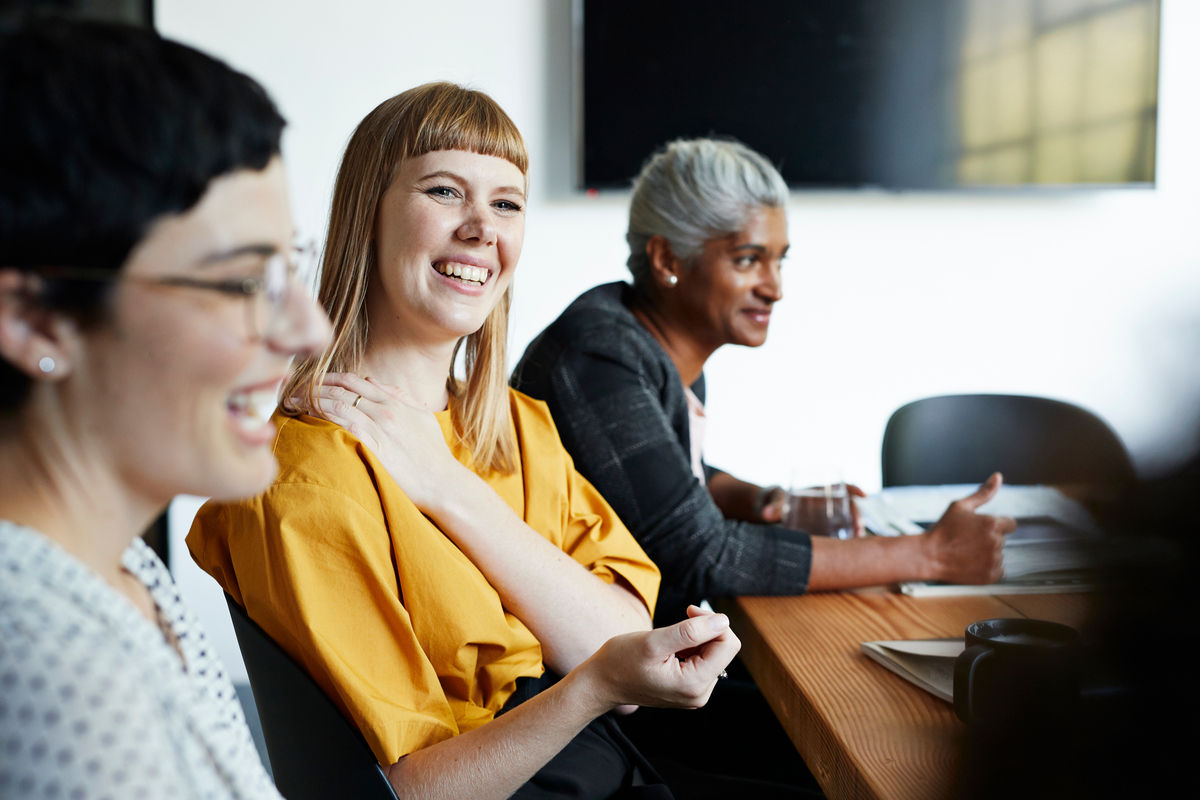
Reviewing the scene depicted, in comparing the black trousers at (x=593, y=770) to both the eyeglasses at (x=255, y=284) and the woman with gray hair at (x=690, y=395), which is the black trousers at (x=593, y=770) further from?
the eyeglasses at (x=255, y=284)

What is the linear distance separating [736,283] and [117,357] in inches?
58.4

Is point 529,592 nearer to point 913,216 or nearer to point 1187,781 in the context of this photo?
point 1187,781

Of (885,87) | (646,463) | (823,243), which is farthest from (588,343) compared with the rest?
(885,87)

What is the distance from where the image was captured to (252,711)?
3.12 m

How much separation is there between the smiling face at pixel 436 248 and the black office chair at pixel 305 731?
16.5 inches

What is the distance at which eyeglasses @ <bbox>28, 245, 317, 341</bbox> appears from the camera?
569 millimetres

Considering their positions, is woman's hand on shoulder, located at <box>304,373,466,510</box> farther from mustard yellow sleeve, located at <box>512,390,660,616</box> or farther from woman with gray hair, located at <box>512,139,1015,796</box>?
woman with gray hair, located at <box>512,139,1015,796</box>

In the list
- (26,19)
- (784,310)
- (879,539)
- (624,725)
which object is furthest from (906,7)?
(26,19)

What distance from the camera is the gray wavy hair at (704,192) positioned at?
6.27 feet

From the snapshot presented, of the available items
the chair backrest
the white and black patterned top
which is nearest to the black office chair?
the white and black patterned top

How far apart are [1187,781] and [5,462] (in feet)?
2.05

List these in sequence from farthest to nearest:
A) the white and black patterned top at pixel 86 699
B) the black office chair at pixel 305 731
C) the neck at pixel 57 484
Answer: the black office chair at pixel 305 731
the neck at pixel 57 484
the white and black patterned top at pixel 86 699

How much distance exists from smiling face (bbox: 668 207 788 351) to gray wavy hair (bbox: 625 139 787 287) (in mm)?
23

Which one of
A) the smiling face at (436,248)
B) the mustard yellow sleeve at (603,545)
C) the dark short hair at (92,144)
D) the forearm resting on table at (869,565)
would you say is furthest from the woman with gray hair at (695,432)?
the dark short hair at (92,144)
